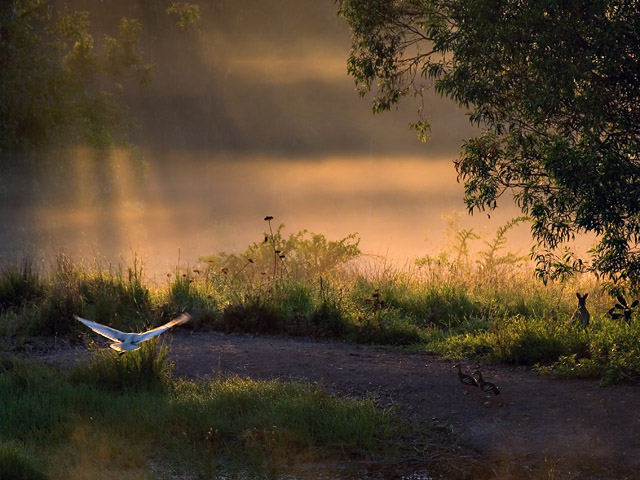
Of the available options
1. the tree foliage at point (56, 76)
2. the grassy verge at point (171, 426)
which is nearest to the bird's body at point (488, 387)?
the grassy verge at point (171, 426)

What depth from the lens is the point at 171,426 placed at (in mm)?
7012

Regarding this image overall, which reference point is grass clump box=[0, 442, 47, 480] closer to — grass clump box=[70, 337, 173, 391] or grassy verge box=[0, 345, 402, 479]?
grassy verge box=[0, 345, 402, 479]

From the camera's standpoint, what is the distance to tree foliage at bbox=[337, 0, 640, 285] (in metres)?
7.55

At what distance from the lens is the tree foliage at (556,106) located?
7.55 metres

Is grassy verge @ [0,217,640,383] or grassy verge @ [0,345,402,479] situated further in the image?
grassy verge @ [0,217,640,383]

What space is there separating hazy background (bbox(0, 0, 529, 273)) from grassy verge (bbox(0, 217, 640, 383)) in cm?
1391

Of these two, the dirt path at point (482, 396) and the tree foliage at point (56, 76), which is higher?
the tree foliage at point (56, 76)

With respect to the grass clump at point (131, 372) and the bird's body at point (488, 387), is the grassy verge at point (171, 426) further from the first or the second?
the bird's body at point (488, 387)

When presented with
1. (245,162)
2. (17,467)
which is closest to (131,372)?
(17,467)

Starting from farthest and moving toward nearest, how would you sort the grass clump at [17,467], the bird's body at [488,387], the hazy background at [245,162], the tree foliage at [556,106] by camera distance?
the hazy background at [245,162] < the tree foliage at [556,106] < the bird's body at [488,387] < the grass clump at [17,467]

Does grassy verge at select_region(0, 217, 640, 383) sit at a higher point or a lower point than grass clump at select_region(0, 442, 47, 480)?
higher

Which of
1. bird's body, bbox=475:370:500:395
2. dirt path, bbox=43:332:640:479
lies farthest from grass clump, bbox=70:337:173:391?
bird's body, bbox=475:370:500:395

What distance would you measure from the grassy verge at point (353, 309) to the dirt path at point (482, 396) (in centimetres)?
47

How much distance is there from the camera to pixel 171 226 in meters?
55.4
